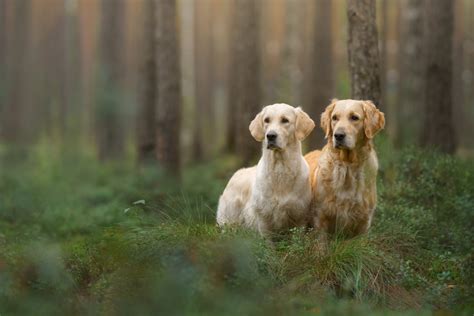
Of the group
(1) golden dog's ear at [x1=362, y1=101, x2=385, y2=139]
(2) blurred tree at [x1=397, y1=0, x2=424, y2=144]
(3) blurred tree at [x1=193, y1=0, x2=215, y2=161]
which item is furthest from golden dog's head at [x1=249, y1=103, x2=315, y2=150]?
(3) blurred tree at [x1=193, y1=0, x2=215, y2=161]

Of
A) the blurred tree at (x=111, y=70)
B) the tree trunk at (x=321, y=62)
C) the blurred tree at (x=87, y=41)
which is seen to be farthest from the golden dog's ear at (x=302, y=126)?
the blurred tree at (x=87, y=41)

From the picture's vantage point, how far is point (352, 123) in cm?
716

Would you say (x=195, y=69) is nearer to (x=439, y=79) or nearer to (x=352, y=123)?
(x=439, y=79)

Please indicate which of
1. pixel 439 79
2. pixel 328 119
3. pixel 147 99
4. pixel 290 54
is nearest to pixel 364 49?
pixel 328 119

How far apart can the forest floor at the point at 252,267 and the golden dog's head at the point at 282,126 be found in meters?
1.01

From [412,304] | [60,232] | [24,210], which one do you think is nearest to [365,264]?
[412,304]

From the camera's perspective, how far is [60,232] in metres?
9.66

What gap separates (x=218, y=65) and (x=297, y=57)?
4.92m

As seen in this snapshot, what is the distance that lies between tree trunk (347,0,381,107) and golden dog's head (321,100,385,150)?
2236 mm

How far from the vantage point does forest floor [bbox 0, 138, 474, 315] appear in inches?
217

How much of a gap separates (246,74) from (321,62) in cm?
493

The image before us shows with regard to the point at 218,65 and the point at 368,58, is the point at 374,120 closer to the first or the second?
the point at 368,58

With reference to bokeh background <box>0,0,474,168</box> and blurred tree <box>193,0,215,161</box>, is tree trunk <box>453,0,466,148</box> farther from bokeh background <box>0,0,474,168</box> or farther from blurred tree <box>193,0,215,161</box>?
blurred tree <box>193,0,215,161</box>

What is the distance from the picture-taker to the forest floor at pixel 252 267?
551 centimetres
